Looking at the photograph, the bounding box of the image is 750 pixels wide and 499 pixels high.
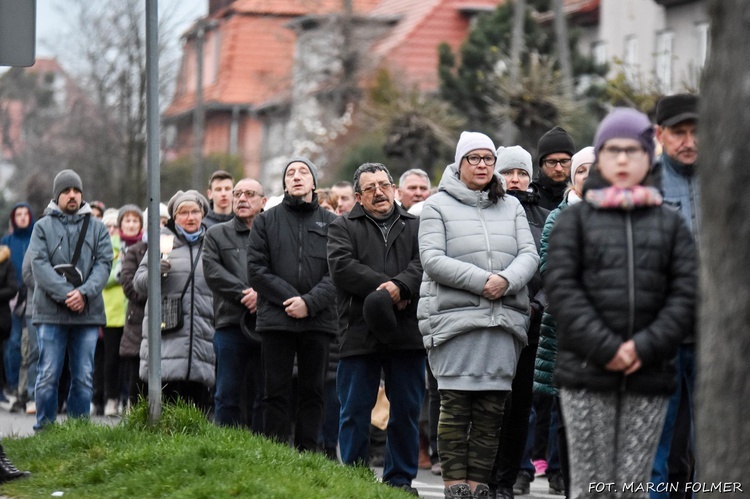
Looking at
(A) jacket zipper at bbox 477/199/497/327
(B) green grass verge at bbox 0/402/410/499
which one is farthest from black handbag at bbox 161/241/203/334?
(A) jacket zipper at bbox 477/199/497/327

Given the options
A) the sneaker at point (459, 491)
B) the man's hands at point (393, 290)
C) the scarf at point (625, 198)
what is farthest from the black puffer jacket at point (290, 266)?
the scarf at point (625, 198)

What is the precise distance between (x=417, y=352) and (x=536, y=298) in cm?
88

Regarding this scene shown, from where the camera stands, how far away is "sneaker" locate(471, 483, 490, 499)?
9.16m

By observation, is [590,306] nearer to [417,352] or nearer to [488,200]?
[488,200]

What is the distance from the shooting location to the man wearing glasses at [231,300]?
11953 mm

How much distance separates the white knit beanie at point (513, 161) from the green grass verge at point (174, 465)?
2.55 metres

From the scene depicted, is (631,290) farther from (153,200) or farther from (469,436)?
(153,200)

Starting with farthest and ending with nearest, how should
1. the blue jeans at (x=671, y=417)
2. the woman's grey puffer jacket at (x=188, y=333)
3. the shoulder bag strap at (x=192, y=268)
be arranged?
1. the shoulder bag strap at (x=192, y=268)
2. the woman's grey puffer jacket at (x=188, y=333)
3. the blue jeans at (x=671, y=417)

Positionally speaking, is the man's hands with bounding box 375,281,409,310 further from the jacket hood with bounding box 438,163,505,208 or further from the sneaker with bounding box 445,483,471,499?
the sneaker with bounding box 445,483,471,499

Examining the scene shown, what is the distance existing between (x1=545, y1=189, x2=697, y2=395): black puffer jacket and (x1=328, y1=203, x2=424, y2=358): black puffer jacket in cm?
315

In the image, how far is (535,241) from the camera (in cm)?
1052

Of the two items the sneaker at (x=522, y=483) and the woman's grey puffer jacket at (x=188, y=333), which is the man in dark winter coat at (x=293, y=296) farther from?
the sneaker at (x=522, y=483)

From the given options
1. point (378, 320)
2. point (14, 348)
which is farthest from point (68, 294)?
point (14, 348)

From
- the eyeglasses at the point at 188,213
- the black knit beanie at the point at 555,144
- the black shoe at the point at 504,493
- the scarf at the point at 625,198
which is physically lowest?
the black shoe at the point at 504,493
